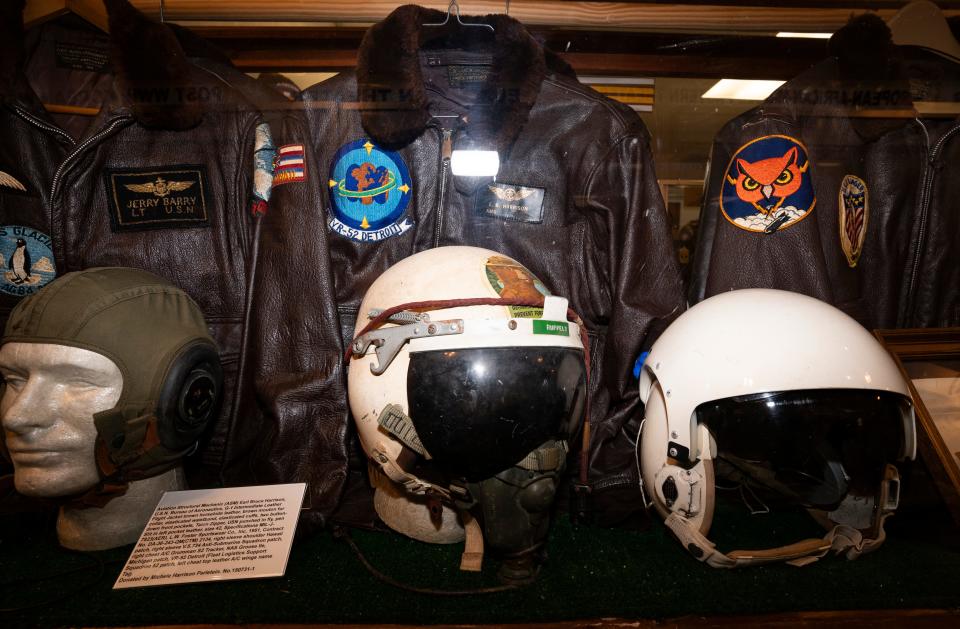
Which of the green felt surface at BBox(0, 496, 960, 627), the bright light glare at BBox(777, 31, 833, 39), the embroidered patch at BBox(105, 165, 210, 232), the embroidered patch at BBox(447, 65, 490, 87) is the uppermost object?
the bright light glare at BBox(777, 31, 833, 39)

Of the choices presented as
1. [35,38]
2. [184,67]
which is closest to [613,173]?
[184,67]

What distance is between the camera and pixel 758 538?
1.32 m

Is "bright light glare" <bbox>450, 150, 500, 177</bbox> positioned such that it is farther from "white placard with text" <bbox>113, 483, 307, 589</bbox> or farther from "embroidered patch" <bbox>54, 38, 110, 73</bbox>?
"embroidered patch" <bbox>54, 38, 110, 73</bbox>

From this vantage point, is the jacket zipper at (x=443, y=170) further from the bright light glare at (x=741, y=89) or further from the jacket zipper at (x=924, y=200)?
the jacket zipper at (x=924, y=200)

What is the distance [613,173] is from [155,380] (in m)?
1.29

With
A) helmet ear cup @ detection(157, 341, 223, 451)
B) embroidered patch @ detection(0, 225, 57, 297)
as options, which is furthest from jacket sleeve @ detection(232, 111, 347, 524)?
embroidered patch @ detection(0, 225, 57, 297)

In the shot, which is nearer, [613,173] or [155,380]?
[155,380]

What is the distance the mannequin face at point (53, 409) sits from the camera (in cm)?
113

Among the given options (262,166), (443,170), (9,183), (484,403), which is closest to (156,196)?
(262,166)

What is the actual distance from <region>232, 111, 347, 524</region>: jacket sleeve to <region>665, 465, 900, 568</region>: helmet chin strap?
89 centimetres

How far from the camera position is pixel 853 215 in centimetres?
159

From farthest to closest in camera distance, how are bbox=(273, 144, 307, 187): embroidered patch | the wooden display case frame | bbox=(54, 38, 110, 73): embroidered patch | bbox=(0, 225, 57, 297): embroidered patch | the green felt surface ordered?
bbox=(54, 38, 110, 73): embroidered patch → bbox=(0, 225, 57, 297): embroidered patch → bbox=(273, 144, 307, 187): embroidered patch → the wooden display case frame → the green felt surface

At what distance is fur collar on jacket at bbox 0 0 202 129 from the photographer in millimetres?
1413

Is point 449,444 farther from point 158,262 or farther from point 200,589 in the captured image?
point 158,262
